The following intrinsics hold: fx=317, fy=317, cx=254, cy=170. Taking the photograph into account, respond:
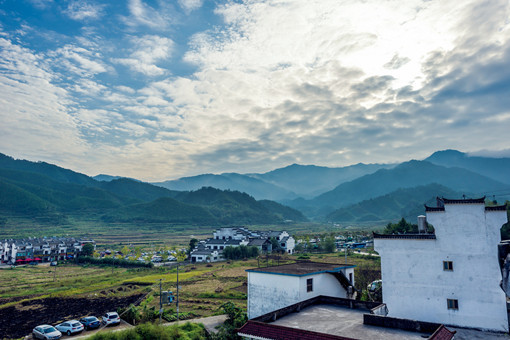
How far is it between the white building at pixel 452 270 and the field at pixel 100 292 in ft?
50.0

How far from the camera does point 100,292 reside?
47125 mm

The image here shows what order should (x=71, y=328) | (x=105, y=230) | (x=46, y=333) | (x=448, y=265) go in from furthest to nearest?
(x=105, y=230), (x=71, y=328), (x=46, y=333), (x=448, y=265)

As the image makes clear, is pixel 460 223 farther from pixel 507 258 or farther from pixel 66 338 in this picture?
pixel 66 338

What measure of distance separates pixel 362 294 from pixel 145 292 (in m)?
31.0

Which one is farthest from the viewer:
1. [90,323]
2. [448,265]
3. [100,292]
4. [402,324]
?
[100,292]

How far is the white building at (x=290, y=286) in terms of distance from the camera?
21562 mm

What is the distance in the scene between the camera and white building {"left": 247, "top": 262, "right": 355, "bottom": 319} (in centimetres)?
2156

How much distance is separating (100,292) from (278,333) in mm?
42347

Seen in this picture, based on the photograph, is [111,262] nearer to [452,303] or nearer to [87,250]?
[87,250]

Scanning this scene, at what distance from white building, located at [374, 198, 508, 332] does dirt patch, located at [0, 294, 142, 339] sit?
1230 inches

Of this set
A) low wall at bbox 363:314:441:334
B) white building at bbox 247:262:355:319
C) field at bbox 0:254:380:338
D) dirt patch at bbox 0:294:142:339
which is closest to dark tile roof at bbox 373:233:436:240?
white building at bbox 247:262:355:319

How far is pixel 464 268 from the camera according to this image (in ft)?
67.1

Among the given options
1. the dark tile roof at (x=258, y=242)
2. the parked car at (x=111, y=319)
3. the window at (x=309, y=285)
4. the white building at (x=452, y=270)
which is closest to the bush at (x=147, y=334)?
the window at (x=309, y=285)

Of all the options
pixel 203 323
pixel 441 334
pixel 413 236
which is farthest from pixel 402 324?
Answer: pixel 203 323
